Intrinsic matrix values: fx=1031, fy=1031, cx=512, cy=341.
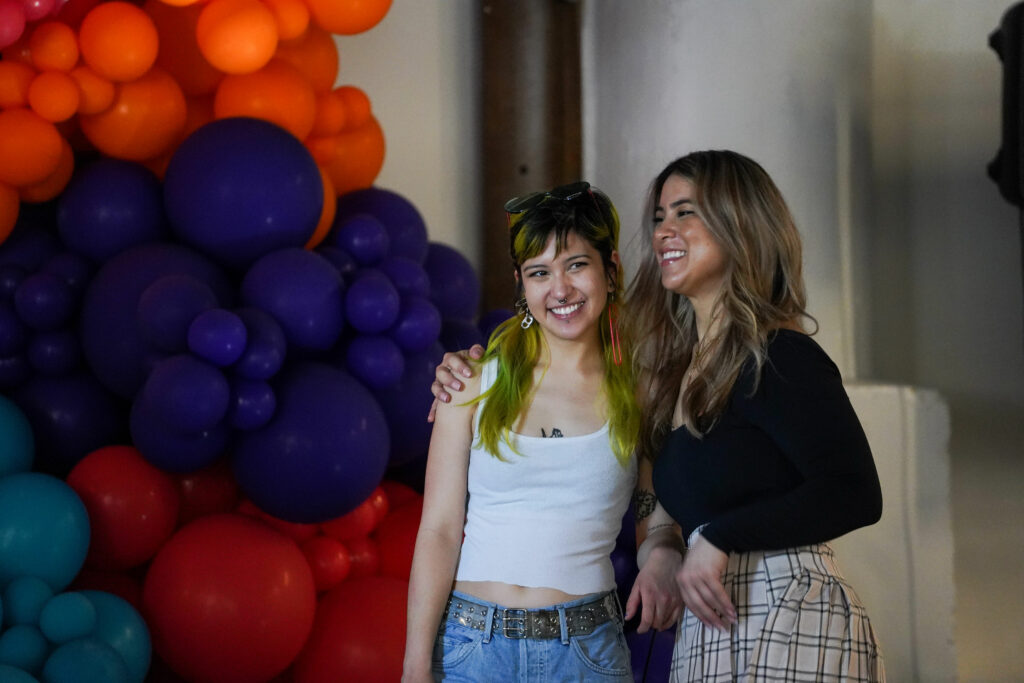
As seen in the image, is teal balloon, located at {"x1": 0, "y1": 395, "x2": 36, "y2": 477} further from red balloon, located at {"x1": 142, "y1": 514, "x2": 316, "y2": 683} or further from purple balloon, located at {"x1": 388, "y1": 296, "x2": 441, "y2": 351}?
purple balloon, located at {"x1": 388, "y1": 296, "x2": 441, "y2": 351}

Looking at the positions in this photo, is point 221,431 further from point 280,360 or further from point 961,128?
point 961,128

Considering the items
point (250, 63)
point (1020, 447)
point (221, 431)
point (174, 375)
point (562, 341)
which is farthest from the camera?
point (1020, 447)

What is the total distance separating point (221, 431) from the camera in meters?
2.54

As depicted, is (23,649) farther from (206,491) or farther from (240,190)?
(240,190)

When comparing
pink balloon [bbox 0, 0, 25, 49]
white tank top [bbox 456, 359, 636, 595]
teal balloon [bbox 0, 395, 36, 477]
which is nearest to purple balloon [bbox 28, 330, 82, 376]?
teal balloon [bbox 0, 395, 36, 477]

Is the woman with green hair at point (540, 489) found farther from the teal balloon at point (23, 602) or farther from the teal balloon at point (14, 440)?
the teal balloon at point (14, 440)

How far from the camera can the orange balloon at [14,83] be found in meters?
2.57

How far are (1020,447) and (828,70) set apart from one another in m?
1.39

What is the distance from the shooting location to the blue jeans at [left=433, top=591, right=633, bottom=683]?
1487 millimetres

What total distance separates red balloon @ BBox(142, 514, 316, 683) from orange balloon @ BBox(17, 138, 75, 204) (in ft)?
3.20


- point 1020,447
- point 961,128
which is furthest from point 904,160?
point 1020,447

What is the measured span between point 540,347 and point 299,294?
1.11 meters

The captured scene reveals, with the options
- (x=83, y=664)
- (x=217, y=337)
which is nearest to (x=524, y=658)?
(x=83, y=664)

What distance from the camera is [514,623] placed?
150 centimetres
